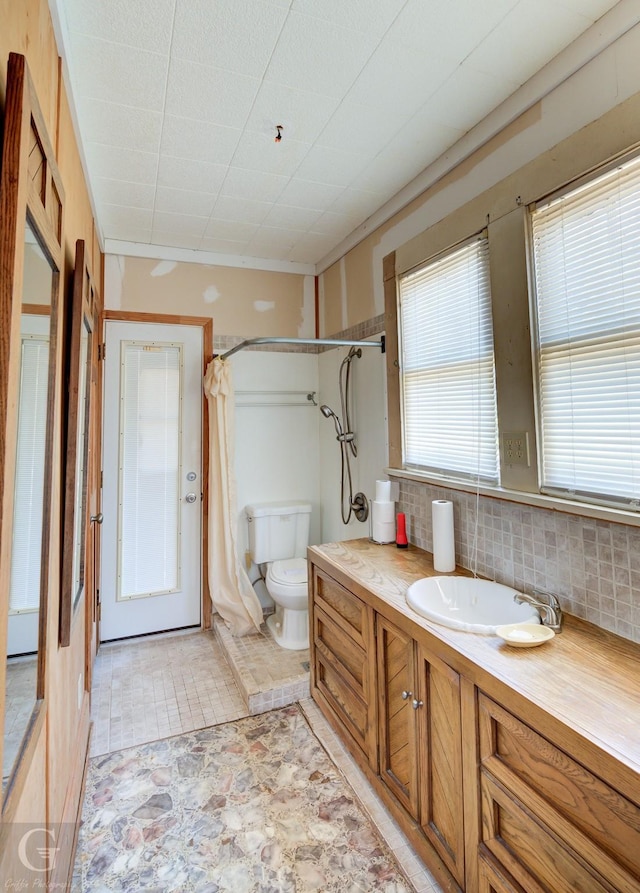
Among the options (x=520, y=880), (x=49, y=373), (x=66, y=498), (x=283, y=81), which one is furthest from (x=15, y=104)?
(x=520, y=880)

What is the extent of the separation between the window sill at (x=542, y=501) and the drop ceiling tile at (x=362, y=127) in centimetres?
148

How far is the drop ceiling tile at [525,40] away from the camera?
1.27m

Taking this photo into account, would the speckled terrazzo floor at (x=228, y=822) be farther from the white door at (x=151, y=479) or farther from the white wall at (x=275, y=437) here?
the white wall at (x=275, y=437)

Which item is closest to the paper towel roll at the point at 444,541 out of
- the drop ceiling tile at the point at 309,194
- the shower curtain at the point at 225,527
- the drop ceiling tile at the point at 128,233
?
the shower curtain at the point at 225,527

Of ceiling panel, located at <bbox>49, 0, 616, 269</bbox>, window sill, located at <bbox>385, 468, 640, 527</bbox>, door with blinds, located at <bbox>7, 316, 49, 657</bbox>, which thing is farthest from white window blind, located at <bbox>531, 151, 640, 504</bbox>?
door with blinds, located at <bbox>7, 316, 49, 657</bbox>

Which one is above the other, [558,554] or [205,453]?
[205,453]

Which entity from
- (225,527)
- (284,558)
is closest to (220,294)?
(225,527)

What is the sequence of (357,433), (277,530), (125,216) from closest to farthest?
(125,216)
(357,433)
(277,530)

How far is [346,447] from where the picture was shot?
112 inches

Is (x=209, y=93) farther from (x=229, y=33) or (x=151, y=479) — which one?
(x=151, y=479)

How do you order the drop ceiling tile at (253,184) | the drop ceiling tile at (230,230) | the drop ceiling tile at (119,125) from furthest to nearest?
the drop ceiling tile at (230,230)
the drop ceiling tile at (253,184)
the drop ceiling tile at (119,125)

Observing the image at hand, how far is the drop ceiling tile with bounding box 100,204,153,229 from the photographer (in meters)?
2.38

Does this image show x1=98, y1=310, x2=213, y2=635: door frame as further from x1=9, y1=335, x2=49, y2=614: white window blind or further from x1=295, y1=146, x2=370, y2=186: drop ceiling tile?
x1=9, y1=335, x2=49, y2=614: white window blind

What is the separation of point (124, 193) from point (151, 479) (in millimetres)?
1684
